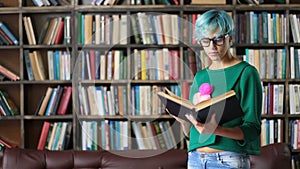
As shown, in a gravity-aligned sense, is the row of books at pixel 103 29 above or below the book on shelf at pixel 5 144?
above

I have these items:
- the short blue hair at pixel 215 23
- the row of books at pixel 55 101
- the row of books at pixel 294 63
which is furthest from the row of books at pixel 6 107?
the short blue hair at pixel 215 23

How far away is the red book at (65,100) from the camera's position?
4367mm

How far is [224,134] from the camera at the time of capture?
1968mm

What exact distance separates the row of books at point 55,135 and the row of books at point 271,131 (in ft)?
4.71

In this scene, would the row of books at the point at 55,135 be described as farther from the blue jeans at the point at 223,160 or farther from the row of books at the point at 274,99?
the blue jeans at the point at 223,160

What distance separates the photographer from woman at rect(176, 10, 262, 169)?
6.69ft

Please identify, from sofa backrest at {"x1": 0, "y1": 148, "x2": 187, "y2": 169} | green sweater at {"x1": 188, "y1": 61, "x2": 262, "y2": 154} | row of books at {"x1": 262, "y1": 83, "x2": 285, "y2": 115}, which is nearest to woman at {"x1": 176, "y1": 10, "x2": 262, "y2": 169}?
green sweater at {"x1": 188, "y1": 61, "x2": 262, "y2": 154}

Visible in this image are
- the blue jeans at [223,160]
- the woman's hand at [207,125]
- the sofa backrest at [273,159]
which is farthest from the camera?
the sofa backrest at [273,159]

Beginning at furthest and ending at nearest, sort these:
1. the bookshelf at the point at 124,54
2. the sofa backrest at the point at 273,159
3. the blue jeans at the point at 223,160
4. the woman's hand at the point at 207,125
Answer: the bookshelf at the point at 124,54 < the sofa backrest at the point at 273,159 < the blue jeans at the point at 223,160 < the woman's hand at the point at 207,125

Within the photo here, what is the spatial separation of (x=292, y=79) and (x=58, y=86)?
1.73 meters

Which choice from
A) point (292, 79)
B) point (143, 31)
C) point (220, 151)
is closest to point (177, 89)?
point (143, 31)

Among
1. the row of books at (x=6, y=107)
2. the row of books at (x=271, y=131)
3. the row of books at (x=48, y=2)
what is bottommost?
the row of books at (x=271, y=131)

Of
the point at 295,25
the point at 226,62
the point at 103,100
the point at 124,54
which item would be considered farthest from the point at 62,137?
the point at 226,62

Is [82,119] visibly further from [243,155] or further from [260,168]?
[243,155]
